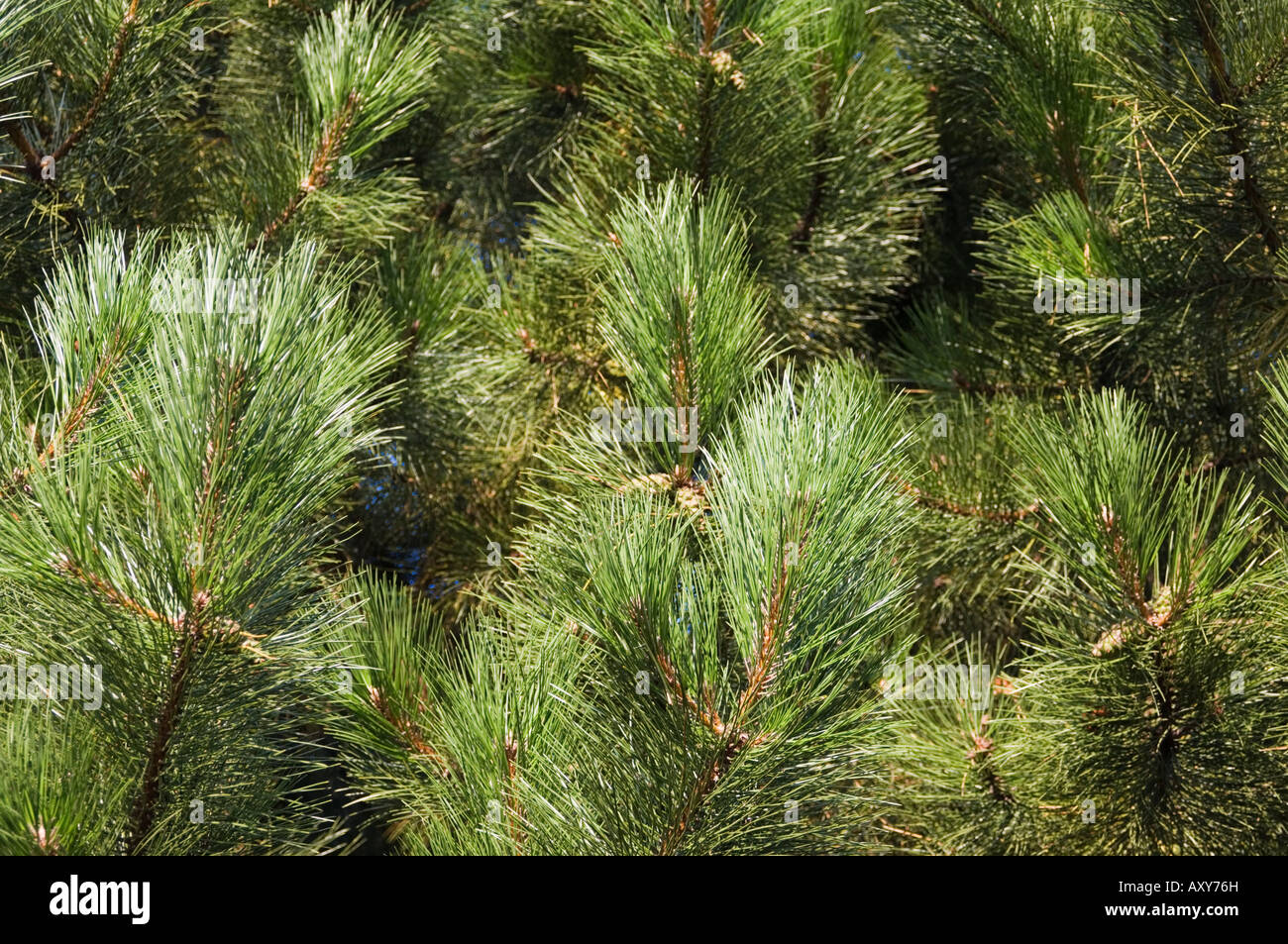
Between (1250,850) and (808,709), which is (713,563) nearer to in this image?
(808,709)

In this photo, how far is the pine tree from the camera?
0.71m

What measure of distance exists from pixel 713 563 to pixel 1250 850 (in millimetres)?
574

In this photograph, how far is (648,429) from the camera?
2.95 feet

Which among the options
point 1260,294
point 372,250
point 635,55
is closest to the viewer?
point 1260,294

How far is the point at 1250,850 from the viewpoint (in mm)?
957

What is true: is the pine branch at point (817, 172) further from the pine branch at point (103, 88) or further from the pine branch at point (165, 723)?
the pine branch at point (165, 723)

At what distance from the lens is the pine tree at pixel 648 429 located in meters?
0.71

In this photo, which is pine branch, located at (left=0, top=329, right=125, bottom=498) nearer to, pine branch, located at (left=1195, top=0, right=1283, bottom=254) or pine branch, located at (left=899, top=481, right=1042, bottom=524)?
pine branch, located at (left=899, top=481, right=1042, bottom=524)

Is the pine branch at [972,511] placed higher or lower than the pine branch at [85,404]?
lower

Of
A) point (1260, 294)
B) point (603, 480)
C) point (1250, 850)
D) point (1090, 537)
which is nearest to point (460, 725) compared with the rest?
point (603, 480)

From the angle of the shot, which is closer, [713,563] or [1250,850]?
[713,563]

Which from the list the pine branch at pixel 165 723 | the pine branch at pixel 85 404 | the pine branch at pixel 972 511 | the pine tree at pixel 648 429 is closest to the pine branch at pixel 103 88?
the pine tree at pixel 648 429

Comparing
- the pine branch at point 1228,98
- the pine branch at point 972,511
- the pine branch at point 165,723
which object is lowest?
the pine branch at point 165,723

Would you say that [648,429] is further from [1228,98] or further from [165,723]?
[1228,98]
